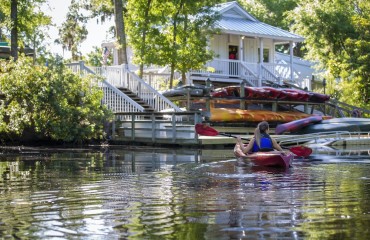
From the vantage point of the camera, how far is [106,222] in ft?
27.4

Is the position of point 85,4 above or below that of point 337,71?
above

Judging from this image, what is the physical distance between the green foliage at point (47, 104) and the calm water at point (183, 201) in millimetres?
10124

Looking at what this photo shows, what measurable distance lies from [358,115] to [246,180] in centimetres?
2764

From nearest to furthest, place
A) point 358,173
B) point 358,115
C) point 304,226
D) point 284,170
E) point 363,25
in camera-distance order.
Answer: point 304,226, point 358,173, point 284,170, point 358,115, point 363,25

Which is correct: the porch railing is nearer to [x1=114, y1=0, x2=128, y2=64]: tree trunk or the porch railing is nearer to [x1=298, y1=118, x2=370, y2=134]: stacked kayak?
[x1=114, y1=0, x2=128, y2=64]: tree trunk

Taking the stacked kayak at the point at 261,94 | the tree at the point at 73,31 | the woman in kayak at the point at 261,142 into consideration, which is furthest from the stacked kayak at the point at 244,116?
the tree at the point at 73,31

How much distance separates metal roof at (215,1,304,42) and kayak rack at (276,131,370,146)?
44.8ft

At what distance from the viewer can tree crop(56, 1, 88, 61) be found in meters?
60.2

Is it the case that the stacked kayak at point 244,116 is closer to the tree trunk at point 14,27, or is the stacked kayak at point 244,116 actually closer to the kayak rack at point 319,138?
the kayak rack at point 319,138

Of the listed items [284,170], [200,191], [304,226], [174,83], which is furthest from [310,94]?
[304,226]

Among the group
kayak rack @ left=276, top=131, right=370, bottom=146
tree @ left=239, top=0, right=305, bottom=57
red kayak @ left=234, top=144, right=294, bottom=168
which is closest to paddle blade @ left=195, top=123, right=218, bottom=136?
kayak rack @ left=276, top=131, right=370, bottom=146

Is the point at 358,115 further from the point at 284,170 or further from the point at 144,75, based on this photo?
the point at 284,170

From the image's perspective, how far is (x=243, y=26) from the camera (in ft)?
148

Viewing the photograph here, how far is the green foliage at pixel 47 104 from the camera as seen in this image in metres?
28.6
